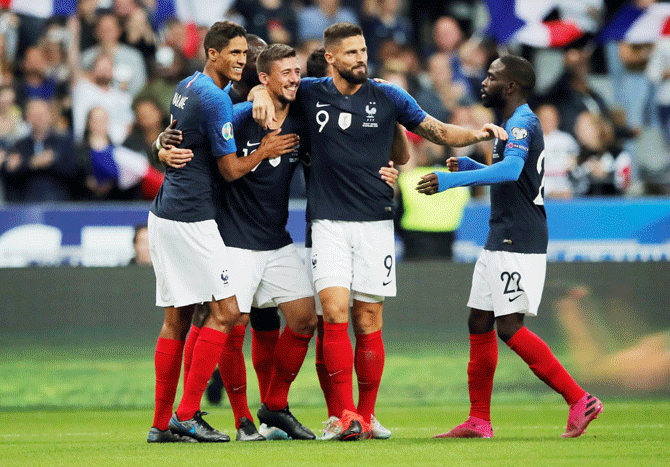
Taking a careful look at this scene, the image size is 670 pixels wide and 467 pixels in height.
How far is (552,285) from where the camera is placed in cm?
885

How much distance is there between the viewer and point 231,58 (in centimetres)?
593

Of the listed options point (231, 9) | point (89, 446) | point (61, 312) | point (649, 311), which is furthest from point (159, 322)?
point (231, 9)

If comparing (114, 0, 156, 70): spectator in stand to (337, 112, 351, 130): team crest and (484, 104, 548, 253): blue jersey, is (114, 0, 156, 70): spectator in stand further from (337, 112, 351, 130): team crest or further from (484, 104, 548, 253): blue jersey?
(484, 104, 548, 253): blue jersey

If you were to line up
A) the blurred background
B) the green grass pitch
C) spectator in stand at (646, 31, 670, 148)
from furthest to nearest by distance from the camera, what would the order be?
spectator in stand at (646, 31, 670, 148) < the blurred background < the green grass pitch

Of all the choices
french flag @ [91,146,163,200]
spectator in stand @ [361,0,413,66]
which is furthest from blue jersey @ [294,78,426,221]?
spectator in stand @ [361,0,413,66]

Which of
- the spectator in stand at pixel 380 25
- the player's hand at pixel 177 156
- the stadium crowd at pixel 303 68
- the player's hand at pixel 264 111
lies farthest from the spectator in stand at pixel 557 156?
the player's hand at pixel 177 156

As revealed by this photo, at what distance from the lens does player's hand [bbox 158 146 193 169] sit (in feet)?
19.0

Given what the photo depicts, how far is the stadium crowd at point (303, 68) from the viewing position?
10.2 meters

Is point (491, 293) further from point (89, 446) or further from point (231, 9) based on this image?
point (231, 9)

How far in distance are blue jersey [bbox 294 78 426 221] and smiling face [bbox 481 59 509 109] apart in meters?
0.60

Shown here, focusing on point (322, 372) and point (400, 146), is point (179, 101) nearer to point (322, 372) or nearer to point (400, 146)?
point (400, 146)

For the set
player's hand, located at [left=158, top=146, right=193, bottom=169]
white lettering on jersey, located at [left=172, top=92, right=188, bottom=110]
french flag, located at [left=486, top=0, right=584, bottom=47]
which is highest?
french flag, located at [left=486, top=0, right=584, bottom=47]

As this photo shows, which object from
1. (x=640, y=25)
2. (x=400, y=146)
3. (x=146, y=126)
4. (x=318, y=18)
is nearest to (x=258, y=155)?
(x=400, y=146)

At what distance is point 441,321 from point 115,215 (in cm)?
303
